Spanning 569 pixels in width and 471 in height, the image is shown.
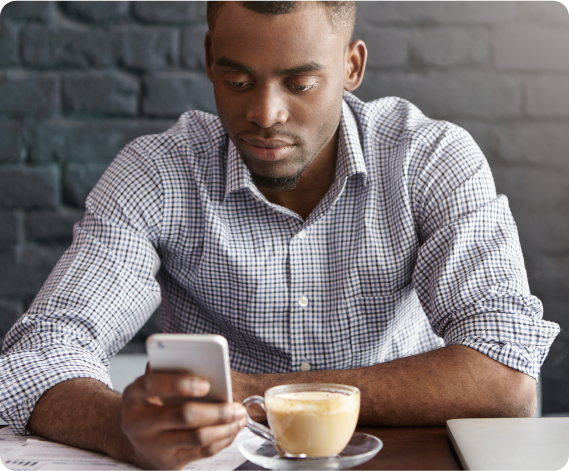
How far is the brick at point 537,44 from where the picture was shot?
68.4 inches

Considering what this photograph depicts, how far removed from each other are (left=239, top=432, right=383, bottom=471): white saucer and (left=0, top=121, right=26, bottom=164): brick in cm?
130

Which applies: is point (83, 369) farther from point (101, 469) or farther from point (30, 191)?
point (30, 191)

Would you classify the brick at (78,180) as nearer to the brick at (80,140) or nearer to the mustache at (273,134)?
the brick at (80,140)

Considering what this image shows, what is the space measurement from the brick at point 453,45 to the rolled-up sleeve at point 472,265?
0.50m

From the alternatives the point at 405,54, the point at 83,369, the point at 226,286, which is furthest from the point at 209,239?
the point at 405,54

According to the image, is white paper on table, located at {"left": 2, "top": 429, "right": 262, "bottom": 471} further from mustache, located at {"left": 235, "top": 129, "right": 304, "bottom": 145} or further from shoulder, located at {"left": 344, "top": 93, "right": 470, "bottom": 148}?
shoulder, located at {"left": 344, "top": 93, "right": 470, "bottom": 148}

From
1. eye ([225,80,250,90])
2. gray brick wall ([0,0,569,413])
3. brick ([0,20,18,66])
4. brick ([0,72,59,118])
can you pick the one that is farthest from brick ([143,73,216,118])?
eye ([225,80,250,90])

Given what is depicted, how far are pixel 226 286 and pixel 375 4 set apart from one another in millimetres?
963

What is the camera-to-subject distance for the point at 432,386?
3.06 ft

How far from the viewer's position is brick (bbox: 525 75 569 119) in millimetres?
1746

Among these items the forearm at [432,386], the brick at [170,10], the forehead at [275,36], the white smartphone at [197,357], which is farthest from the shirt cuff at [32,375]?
the brick at [170,10]

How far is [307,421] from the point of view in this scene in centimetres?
69

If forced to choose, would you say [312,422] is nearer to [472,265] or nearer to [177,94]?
[472,265]

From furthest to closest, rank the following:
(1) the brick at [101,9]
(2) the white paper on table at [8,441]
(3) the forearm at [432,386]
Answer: (1) the brick at [101,9] → (3) the forearm at [432,386] → (2) the white paper on table at [8,441]
